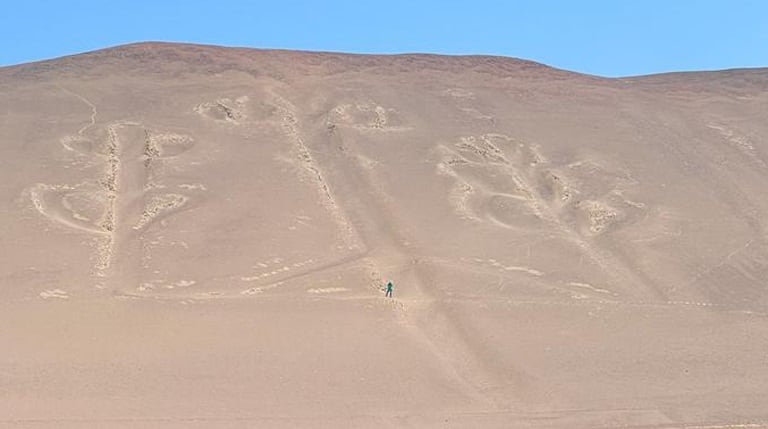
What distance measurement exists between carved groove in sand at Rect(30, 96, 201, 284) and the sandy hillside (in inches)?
3.8

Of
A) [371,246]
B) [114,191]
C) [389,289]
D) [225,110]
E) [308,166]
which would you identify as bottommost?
[389,289]

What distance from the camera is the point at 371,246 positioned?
77.8 feet

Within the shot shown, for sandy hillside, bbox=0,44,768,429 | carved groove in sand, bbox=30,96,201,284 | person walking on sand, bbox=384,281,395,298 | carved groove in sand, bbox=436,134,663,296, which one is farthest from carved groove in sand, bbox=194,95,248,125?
person walking on sand, bbox=384,281,395,298

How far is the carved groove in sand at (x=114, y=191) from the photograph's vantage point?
2331 centimetres

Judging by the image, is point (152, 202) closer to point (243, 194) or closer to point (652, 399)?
point (243, 194)

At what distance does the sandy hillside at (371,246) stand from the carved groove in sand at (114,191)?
0.31ft

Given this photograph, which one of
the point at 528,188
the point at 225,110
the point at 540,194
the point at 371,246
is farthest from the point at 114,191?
the point at 540,194

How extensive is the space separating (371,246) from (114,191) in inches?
287

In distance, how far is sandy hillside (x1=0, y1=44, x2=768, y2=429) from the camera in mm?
16641

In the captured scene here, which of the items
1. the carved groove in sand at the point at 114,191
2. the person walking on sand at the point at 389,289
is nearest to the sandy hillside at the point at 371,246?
the carved groove in sand at the point at 114,191

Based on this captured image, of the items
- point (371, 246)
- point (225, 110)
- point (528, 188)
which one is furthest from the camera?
point (225, 110)

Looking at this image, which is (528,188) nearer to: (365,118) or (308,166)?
(308,166)

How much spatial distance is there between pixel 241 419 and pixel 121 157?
49.2 ft

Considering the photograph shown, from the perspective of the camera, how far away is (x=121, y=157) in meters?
28.0
